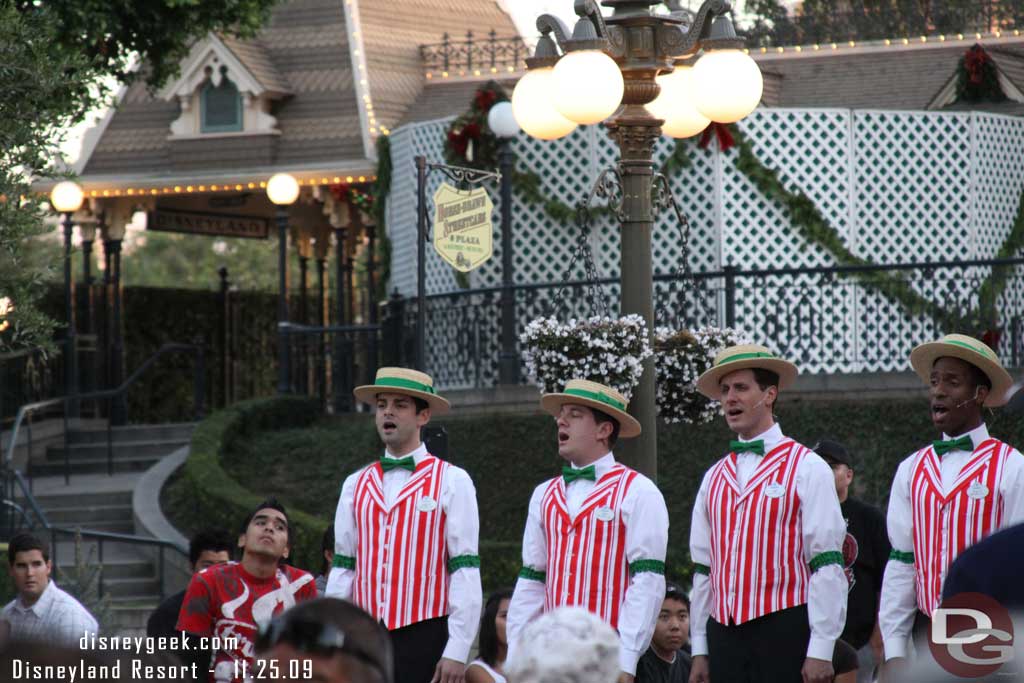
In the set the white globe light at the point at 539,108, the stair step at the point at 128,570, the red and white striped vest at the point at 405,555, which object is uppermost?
the white globe light at the point at 539,108

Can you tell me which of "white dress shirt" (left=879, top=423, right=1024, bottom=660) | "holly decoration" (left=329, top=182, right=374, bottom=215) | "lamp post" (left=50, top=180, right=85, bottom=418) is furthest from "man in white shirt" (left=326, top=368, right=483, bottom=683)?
"holly decoration" (left=329, top=182, right=374, bottom=215)

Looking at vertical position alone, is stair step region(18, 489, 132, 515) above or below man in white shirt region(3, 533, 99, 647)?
below

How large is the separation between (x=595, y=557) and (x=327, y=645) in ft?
11.4

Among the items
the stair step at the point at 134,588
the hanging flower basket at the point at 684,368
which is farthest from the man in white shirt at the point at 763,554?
the stair step at the point at 134,588

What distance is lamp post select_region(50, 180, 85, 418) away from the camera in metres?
19.0

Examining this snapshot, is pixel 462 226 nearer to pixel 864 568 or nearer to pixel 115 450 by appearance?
pixel 864 568

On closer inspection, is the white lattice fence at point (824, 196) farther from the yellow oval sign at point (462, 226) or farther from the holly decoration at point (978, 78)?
the yellow oval sign at point (462, 226)

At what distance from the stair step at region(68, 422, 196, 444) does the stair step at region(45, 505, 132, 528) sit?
2.77 meters

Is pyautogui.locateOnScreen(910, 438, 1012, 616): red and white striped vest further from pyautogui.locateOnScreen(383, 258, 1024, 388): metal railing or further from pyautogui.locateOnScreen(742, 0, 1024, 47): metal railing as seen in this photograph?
pyautogui.locateOnScreen(742, 0, 1024, 47): metal railing

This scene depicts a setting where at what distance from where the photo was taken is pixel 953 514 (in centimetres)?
626

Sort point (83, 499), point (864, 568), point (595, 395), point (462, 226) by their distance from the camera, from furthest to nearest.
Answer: point (83, 499) < point (462, 226) < point (864, 568) < point (595, 395)

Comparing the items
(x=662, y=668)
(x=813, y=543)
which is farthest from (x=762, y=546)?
(x=662, y=668)

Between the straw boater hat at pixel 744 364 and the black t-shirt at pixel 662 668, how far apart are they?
148 centimetres

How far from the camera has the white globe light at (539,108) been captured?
8.47 meters
